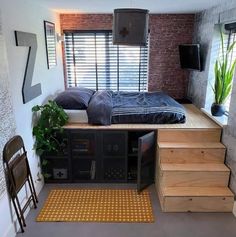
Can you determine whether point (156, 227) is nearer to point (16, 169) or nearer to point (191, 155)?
point (191, 155)

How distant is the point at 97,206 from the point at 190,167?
1.24 metres

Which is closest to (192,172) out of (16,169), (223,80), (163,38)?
(223,80)

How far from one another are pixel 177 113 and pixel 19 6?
238 centimetres

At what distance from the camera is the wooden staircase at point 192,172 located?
2.82 meters

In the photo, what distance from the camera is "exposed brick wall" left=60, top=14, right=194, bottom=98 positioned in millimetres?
4699

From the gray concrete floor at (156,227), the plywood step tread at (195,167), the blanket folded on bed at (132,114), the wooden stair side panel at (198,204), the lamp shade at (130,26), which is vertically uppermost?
the lamp shade at (130,26)

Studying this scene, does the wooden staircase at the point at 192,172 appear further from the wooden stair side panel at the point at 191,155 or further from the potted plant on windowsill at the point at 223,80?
the potted plant on windowsill at the point at 223,80

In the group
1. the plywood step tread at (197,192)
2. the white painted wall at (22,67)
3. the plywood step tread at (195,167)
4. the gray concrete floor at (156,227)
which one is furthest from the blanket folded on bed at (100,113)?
the gray concrete floor at (156,227)

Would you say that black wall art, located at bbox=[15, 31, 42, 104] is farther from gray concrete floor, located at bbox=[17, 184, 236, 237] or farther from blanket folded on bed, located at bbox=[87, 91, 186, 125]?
gray concrete floor, located at bbox=[17, 184, 236, 237]

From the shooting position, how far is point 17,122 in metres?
2.58

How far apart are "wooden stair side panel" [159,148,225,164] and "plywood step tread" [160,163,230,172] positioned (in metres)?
0.07

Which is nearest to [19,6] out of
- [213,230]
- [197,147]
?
[197,147]

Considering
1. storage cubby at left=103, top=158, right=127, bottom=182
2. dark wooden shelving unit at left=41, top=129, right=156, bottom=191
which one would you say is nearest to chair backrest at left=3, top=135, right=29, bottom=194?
dark wooden shelving unit at left=41, top=129, right=156, bottom=191

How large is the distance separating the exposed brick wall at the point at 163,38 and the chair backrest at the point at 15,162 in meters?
3.06
